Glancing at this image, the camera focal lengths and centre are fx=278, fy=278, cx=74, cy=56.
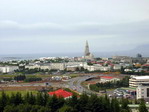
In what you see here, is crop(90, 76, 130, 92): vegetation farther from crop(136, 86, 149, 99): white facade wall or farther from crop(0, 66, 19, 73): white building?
crop(0, 66, 19, 73): white building

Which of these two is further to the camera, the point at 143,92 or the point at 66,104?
the point at 143,92

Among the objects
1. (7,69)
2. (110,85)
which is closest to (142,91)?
(110,85)

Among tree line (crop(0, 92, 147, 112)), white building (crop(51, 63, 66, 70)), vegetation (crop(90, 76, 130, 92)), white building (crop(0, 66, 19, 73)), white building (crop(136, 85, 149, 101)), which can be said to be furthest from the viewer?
white building (crop(51, 63, 66, 70))

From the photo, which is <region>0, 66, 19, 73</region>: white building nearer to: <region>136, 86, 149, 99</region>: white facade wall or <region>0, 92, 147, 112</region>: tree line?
<region>136, 86, 149, 99</region>: white facade wall

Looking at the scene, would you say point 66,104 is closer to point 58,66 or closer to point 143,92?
point 143,92

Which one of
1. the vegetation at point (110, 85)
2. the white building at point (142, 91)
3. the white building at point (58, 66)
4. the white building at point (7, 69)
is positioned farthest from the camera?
the white building at point (58, 66)

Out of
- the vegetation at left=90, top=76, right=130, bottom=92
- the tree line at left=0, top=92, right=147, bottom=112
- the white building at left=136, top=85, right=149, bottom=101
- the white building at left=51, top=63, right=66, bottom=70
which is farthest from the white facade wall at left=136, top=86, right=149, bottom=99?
the white building at left=51, top=63, right=66, bottom=70

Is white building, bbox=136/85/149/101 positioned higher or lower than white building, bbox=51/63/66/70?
lower

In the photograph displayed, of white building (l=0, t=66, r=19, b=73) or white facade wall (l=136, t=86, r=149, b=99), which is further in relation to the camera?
white building (l=0, t=66, r=19, b=73)

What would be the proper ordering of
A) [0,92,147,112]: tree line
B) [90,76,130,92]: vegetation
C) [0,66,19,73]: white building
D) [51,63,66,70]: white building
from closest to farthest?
[0,92,147,112]: tree line, [90,76,130,92]: vegetation, [0,66,19,73]: white building, [51,63,66,70]: white building

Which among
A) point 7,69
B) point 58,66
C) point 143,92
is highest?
point 58,66

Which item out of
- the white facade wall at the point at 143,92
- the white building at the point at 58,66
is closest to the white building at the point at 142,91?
the white facade wall at the point at 143,92

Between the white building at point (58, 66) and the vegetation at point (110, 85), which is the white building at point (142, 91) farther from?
the white building at point (58, 66)
